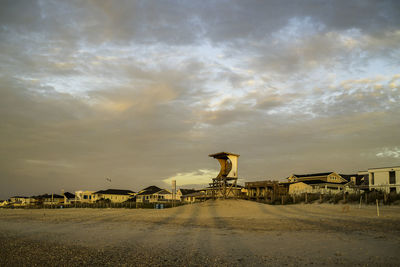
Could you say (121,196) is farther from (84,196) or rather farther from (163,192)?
(163,192)

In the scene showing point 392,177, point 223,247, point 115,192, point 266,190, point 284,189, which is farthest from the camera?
point 115,192

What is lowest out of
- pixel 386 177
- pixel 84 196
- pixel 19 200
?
pixel 19 200

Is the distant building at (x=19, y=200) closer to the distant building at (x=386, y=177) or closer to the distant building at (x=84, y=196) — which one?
the distant building at (x=84, y=196)

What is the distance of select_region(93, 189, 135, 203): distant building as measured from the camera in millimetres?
97938

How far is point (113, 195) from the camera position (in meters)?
99.2

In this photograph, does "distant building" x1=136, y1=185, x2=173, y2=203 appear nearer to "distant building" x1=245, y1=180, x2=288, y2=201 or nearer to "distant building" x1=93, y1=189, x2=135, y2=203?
"distant building" x1=93, y1=189, x2=135, y2=203

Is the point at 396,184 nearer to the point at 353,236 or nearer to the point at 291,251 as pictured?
the point at 353,236

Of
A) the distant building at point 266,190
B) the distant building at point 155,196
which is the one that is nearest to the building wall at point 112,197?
the distant building at point 155,196

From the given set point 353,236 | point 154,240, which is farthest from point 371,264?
point 154,240

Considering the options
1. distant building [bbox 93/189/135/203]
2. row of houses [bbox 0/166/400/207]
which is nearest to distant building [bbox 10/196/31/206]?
row of houses [bbox 0/166/400/207]

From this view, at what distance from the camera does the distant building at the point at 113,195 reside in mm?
97938

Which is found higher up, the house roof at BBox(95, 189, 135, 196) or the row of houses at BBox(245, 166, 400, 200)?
the row of houses at BBox(245, 166, 400, 200)

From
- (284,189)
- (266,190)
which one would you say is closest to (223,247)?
(266,190)

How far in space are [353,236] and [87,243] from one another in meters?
13.2
